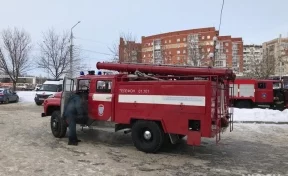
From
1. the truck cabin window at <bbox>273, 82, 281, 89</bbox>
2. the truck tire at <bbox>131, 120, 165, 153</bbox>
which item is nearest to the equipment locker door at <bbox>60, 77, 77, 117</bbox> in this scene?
the truck tire at <bbox>131, 120, 165, 153</bbox>

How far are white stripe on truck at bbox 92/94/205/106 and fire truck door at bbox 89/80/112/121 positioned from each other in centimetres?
3

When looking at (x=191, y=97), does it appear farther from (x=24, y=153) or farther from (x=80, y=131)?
(x=80, y=131)

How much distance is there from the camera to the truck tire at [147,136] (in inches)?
370

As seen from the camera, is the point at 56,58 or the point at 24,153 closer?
the point at 24,153

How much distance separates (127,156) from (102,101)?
2143mm

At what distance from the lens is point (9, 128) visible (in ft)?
46.4

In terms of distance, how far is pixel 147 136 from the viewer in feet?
31.6

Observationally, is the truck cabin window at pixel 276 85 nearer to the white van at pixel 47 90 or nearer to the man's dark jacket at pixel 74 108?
the white van at pixel 47 90

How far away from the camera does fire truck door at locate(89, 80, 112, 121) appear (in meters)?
10.4

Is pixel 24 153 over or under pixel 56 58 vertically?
under

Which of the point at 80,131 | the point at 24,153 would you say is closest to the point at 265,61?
the point at 80,131

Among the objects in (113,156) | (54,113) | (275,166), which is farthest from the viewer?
(54,113)

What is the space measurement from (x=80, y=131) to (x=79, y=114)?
2.80 metres

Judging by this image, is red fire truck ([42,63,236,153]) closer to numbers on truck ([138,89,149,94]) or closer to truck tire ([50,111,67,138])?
numbers on truck ([138,89,149,94])
